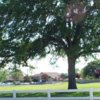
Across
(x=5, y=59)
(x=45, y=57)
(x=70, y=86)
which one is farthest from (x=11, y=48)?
(x=70, y=86)

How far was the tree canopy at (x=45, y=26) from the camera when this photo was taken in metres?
30.9

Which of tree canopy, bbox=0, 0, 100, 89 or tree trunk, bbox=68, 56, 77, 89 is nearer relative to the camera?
tree canopy, bbox=0, 0, 100, 89

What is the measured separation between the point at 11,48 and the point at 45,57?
468cm

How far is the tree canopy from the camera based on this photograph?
30938 mm

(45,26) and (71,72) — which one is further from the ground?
(45,26)

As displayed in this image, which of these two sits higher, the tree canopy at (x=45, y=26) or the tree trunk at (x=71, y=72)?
the tree canopy at (x=45, y=26)

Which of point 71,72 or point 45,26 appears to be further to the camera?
point 71,72

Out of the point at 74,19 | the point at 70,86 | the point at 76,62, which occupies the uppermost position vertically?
the point at 74,19

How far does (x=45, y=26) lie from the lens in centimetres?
3155

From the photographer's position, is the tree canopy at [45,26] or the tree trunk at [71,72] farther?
the tree trunk at [71,72]

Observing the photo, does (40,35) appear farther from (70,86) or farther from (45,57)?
(70,86)

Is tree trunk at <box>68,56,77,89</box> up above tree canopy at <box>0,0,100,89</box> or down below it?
below

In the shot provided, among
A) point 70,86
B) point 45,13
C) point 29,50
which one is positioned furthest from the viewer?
point 70,86

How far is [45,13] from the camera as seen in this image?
3109 cm
